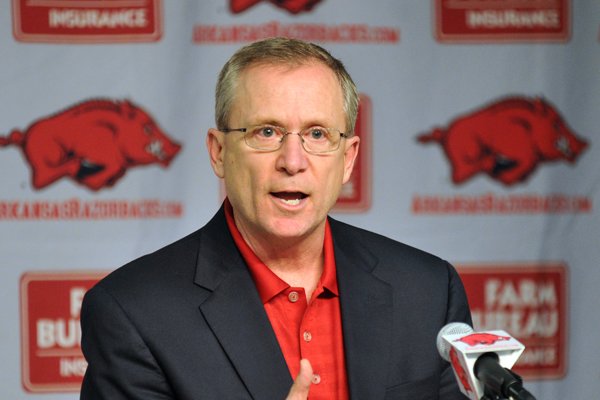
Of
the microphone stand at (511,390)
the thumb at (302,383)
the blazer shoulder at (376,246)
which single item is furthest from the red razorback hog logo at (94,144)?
the microphone stand at (511,390)

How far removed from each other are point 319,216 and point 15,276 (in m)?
1.33

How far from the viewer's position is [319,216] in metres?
1.86

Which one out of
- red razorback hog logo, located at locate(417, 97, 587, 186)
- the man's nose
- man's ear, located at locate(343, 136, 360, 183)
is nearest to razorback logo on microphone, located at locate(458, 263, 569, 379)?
red razorback hog logo, located at locate(417, 97, 587, 186)

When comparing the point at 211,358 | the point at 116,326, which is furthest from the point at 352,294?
the point at 116,326

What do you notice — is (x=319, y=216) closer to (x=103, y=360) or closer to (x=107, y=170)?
(x=103, y=360)

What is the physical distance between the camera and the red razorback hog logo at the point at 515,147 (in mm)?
2967

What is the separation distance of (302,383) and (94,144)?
1.50 metres

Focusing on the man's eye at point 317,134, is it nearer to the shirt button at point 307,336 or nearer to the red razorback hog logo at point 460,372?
the shirt button at point 307,336

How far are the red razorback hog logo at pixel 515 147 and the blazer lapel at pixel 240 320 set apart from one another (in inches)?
48.4

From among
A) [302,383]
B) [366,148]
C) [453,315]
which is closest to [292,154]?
[302,383]

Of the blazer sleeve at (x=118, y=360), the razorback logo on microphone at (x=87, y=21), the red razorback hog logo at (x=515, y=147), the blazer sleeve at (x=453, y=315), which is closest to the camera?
the blazer sleeve at (x=118, y=360)

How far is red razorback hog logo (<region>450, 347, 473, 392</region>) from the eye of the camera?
1.28 meters

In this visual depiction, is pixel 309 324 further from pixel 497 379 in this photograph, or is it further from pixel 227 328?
pixel 497 379

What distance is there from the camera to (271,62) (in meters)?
1.87
